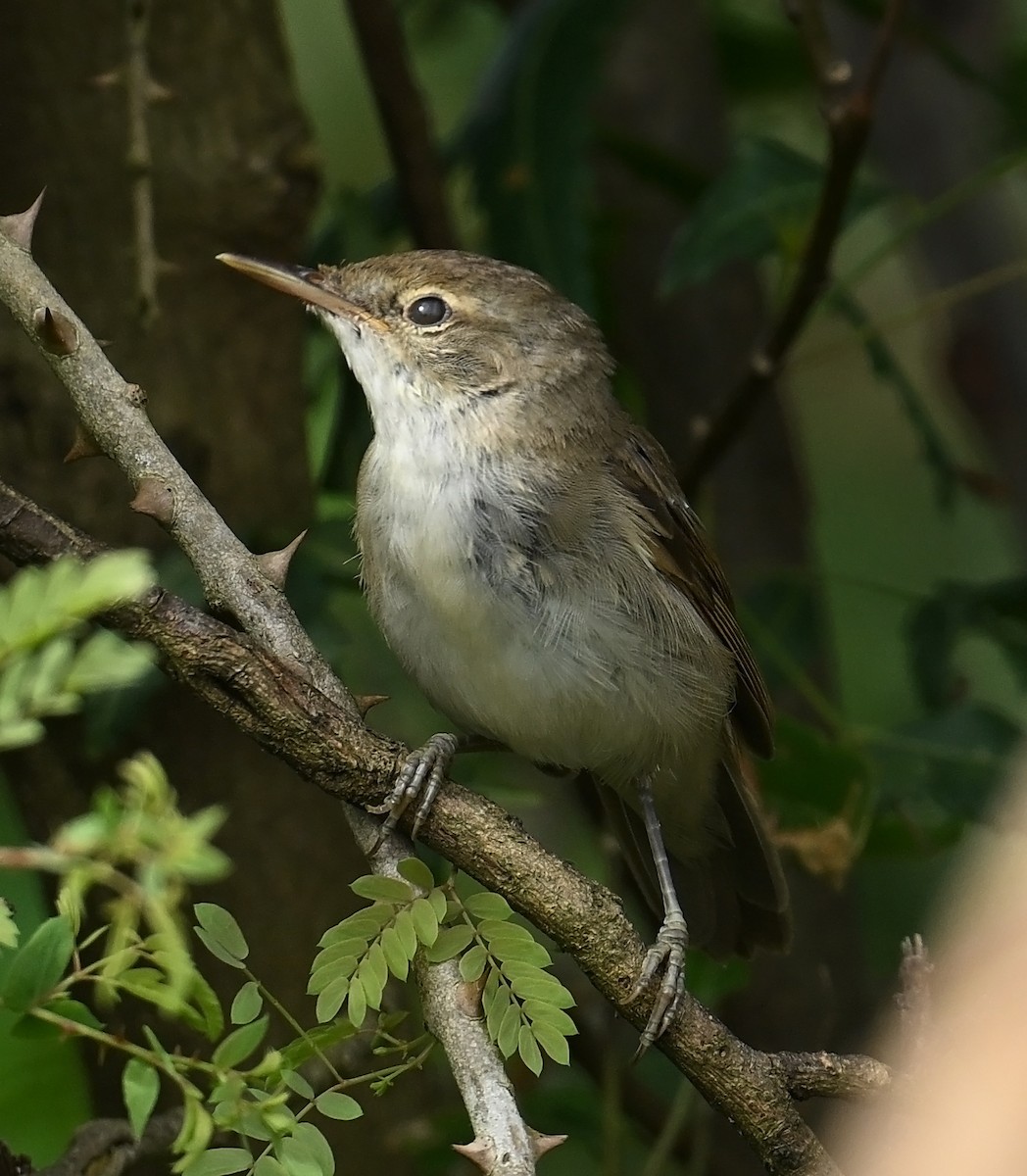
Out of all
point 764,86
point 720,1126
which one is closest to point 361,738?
point 720,1126

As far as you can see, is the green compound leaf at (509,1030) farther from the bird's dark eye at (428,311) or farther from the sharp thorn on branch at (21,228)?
the bird's dark eye at (428,311)

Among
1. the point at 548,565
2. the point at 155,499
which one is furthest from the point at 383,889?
the point at 548,565

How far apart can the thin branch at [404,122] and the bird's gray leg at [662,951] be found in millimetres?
1497

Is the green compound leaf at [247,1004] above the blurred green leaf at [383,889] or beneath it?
beneath

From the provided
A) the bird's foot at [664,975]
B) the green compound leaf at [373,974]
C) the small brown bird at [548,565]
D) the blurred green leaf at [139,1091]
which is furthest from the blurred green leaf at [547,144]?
the blurred green leaf at [139,1091]

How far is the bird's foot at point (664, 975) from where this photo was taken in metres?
2.26

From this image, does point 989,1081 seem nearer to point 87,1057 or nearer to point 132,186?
point 87,1057

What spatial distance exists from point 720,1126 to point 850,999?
54 cm

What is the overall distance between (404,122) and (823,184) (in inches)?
41.9

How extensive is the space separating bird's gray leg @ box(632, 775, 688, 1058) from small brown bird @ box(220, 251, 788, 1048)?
1cm

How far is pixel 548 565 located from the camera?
3125 millimetres

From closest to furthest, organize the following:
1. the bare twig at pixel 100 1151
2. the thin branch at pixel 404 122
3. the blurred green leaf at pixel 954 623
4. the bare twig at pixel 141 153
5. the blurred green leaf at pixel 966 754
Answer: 1. the bare twig at pixel 100 1151
2. the bare twig at pixel 141 153
3. the blurred green leaf at pixel 966 754
4. the thin branch at pixel 404 122
5. the blurred green leaf at pixel 954 623

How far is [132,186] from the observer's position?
3.42 metres

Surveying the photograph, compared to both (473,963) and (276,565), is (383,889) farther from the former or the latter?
(276,565)
